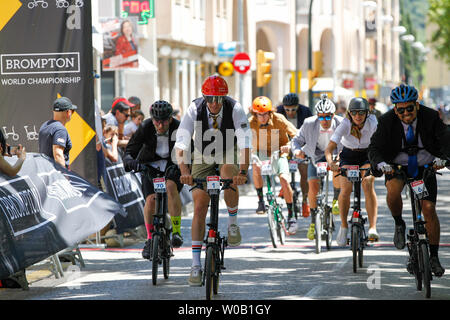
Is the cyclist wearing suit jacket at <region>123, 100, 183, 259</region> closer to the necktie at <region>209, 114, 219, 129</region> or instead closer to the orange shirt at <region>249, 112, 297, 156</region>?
the necktie at <region>209, 114, 219, 129</region>

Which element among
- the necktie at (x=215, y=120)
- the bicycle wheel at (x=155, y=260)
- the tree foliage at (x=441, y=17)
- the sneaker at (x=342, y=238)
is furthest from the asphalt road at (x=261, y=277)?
the tree foliage at (x=441, y=17)

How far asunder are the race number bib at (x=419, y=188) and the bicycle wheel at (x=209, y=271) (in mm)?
1923

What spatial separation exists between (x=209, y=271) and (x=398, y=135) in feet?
7.47

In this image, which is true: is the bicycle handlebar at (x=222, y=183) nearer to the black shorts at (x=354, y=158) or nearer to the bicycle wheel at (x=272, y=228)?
the black shorts at (x=354, y=158)

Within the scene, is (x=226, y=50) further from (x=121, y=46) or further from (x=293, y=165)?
(x=293, y=165)

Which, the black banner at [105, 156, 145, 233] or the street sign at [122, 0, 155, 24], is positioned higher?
the street sign at [122, 0, 155, 24]

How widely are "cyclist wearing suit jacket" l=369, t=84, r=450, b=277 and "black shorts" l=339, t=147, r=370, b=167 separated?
264cm

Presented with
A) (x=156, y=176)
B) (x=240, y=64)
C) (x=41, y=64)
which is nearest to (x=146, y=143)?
(x=156, y=176)

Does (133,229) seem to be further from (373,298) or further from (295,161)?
(373,298)

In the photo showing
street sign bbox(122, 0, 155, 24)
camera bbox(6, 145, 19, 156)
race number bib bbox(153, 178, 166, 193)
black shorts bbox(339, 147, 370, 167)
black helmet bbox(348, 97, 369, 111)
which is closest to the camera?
race number bib bbox(153, 178, 166, 193)

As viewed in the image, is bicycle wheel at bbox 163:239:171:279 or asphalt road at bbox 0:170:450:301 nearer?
asphalt road at bbox 0:170:450:301

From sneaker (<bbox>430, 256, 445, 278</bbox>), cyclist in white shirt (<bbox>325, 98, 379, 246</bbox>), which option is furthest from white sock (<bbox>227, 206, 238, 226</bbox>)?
cyclist in white shirt (<bbox>325, 98, 379, 246</bbox>)

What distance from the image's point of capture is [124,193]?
16.1 meters

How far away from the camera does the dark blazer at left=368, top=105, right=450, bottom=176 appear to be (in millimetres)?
10578
